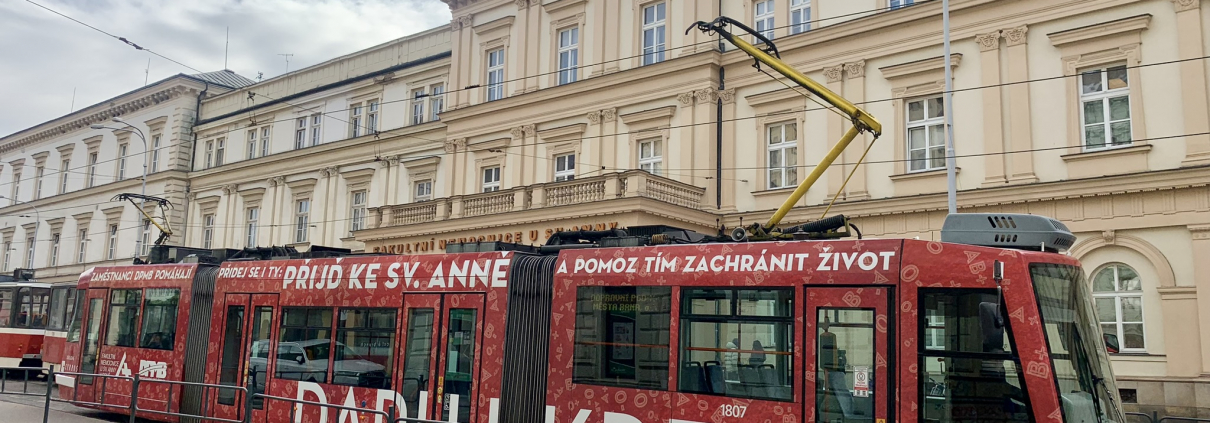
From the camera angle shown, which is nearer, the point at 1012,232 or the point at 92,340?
the point at 1012,232

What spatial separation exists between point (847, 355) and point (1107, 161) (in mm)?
13633

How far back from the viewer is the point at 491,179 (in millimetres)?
31250

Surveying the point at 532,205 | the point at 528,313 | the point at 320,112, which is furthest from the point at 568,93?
the point at 528,313

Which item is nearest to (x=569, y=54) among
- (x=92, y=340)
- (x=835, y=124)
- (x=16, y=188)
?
(x=835, y=124)

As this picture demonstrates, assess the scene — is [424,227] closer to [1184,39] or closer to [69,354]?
[69,354]

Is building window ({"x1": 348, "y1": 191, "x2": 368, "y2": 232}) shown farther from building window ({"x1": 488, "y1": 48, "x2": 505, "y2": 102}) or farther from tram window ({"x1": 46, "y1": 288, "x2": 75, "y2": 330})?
tram window ({"x1": 46, "y1": 288, "x2": 75, "y2": 330})

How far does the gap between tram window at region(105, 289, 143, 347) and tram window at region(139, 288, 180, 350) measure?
0.36m

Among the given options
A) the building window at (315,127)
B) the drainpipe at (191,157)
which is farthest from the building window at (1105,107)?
the drainpipe at (191,157)

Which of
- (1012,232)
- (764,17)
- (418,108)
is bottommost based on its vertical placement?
(1012,232)

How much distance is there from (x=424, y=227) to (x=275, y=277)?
14.7m

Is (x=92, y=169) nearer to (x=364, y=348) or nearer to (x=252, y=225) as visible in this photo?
(x=252, y=225)

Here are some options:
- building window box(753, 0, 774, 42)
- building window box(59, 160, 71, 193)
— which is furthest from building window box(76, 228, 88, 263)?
building window box(753, 0, 774, 42)

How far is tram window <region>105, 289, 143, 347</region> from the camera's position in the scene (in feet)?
56.0

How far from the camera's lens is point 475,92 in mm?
32188
